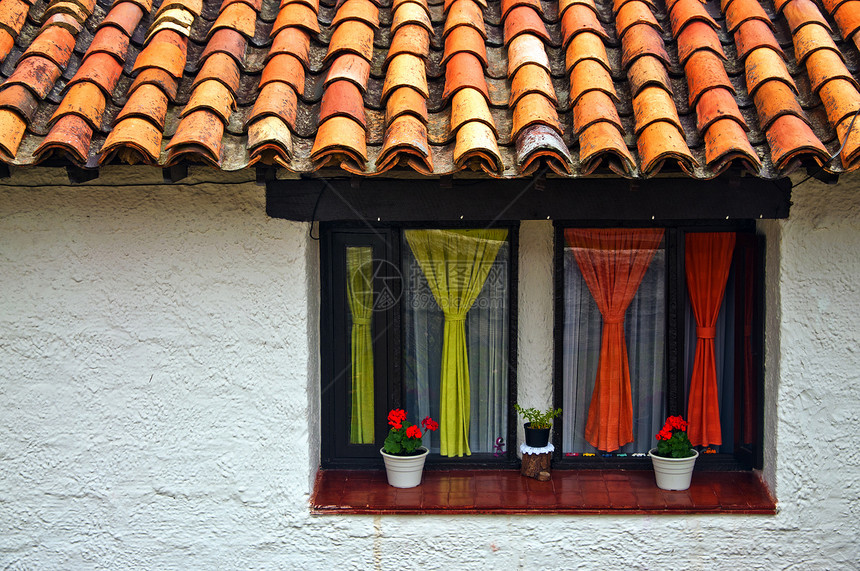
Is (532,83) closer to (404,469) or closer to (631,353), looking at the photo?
(631,353)

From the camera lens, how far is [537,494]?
4266 mm

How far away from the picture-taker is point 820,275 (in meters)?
3.99

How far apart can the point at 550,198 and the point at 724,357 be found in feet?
6.01

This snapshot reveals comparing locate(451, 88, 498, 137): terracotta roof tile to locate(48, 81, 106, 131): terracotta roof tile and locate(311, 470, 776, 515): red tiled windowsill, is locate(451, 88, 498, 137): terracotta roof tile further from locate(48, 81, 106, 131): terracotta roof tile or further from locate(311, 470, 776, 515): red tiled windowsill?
locate(311, 470, 776, 515): red tiled windowsill

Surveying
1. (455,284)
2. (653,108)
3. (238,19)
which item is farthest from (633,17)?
(238,19)

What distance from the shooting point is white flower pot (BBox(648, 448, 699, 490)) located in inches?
169

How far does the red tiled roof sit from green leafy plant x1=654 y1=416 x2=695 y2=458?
1717mm

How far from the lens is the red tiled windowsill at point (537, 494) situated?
4086 millimetres

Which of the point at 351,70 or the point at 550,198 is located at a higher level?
the point at 351,70

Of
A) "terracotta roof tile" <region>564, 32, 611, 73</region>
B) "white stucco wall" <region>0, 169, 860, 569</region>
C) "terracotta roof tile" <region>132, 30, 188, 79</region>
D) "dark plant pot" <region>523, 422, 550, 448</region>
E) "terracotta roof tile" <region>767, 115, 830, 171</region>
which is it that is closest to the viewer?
"terracotta roof tile" <region>767, 115, 830, 171</region>

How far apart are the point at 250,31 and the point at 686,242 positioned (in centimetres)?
299

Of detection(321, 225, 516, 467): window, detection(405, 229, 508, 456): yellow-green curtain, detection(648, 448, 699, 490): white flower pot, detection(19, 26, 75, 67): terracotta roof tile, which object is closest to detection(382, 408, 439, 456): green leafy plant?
detection(321, 225, 516, 467): window

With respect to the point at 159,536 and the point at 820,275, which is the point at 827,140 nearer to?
the point at 820,275

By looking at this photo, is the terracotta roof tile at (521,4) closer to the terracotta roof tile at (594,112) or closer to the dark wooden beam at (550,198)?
the terracotta roof tile at (594,112)
